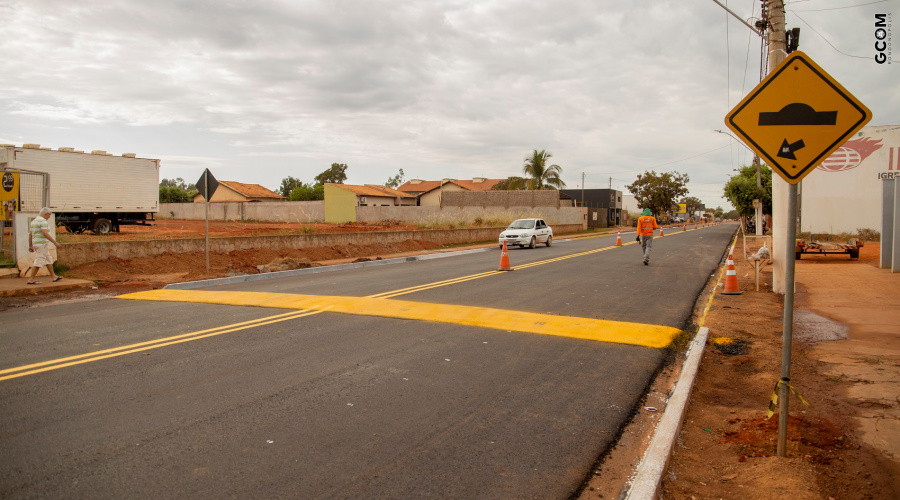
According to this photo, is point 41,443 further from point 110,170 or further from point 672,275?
point 110,170

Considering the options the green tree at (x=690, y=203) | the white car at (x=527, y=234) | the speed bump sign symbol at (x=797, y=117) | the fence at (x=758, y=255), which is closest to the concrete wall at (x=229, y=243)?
the white car at (x=527, y=234)

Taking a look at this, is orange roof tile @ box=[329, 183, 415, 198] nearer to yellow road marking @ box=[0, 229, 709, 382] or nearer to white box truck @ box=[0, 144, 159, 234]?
white box truck @ box=[0, 144, 159, 234]

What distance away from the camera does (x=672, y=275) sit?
1559 centimetres

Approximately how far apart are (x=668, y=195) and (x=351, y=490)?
83315 mm

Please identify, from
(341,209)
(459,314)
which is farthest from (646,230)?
(341,209)

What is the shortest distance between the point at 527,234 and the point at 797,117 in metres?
24.0

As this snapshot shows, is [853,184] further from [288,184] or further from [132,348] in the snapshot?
[288,184]

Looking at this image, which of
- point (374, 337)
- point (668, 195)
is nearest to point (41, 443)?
point (374, 337)

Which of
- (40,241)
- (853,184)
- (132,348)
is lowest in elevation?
(132,348)

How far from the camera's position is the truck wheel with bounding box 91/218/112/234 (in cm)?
2823

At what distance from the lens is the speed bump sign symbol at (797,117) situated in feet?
12.4

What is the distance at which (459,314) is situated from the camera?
923 centimetres

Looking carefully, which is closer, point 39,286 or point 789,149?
point 789,149

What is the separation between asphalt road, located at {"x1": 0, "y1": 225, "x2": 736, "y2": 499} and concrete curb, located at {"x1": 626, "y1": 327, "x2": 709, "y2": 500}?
1.15 ft
